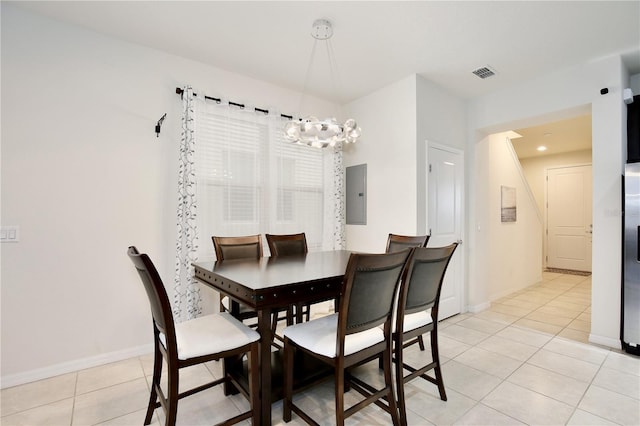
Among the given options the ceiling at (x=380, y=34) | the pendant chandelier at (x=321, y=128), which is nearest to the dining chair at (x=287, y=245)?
the pendant chandelier at (x=321, y=128)

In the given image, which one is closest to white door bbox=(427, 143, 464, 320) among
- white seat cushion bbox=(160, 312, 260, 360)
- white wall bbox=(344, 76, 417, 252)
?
white wall bbox=(344, 76, 417, 252)

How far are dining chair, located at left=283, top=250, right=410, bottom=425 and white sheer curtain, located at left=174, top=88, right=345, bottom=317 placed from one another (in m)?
1.66

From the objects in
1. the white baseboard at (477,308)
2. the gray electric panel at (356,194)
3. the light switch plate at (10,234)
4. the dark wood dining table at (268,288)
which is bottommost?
the white baseboard at (477,308)

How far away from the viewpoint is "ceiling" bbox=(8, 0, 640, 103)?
7.66 ft

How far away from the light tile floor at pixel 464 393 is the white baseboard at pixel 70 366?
0.06 m

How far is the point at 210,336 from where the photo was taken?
169cm

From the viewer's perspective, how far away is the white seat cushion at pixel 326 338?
163cm

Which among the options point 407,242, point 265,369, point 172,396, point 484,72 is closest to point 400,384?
point 265,369

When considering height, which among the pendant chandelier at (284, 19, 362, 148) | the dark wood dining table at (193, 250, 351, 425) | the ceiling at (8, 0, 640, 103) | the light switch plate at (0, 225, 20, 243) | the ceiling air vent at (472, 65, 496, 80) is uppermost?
the ceiling at (8, 0, 640, 103)

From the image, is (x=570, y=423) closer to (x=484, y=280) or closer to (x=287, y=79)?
(x=484, y=280)

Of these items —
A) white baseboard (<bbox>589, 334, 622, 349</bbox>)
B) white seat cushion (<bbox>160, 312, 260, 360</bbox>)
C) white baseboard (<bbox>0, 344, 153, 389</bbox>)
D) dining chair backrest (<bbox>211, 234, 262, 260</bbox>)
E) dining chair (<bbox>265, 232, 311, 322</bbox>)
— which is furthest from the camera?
dining chair (<bbox>265, 232, 311, 322</bbox>)

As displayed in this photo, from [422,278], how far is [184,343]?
1403 millimetres

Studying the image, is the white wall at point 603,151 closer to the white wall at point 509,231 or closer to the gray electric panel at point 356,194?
the white wall at point 509,231

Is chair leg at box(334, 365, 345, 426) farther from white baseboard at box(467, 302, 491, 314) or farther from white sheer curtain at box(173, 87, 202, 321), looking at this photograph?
white baseboard at box(467, 302, 491, 314)
